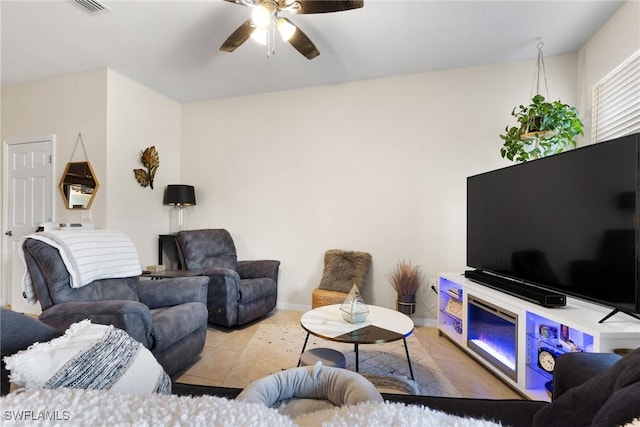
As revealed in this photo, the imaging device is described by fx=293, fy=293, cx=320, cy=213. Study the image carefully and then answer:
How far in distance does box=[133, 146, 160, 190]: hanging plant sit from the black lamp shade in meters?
0.22

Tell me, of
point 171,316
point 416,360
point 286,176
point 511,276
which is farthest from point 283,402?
point 286,176

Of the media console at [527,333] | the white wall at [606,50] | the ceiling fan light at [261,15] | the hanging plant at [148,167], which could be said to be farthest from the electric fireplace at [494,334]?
the hanging plant at [148,167]

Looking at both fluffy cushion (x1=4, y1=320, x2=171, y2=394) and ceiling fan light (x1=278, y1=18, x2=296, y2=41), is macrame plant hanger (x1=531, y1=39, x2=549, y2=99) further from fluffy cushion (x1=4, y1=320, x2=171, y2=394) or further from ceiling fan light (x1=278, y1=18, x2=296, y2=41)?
fluffy cushion (x1=4, y1=320, x2=171, y2=394)

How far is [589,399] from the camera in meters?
0.65

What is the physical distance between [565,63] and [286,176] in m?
3.04

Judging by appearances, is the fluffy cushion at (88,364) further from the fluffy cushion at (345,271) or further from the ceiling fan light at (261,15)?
the fluffy cushion at (345,271)

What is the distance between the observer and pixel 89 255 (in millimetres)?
→ 1888

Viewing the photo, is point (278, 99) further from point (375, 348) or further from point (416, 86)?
point (375, 348)

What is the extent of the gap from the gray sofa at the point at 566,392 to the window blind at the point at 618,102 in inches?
79.5

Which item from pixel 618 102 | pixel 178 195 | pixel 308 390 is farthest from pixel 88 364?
pixel 618 102

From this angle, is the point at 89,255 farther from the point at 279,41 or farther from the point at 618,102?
the point at 618,102

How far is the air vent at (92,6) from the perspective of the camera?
214cm

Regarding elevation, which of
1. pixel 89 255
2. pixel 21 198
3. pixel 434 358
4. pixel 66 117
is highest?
pixel 66 117

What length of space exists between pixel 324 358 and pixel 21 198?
4162 millimetres
